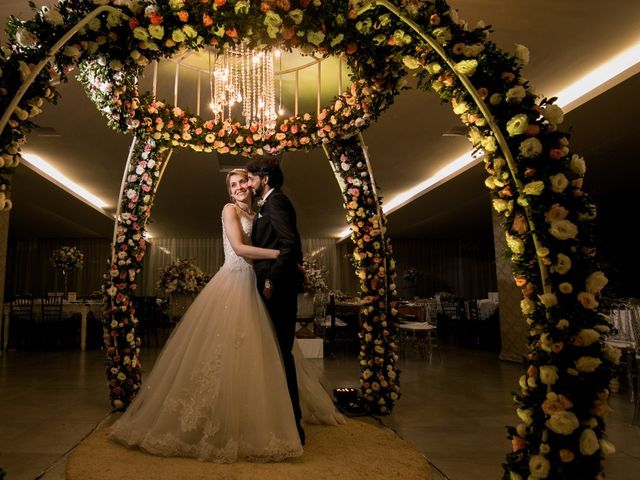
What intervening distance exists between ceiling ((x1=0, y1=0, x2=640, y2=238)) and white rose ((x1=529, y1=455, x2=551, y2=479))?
11.3ft

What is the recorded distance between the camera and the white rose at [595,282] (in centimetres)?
179

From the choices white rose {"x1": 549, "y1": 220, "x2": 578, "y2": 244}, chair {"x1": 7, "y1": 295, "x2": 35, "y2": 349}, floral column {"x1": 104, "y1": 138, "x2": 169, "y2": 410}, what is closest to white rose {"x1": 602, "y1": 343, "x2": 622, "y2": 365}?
white rose {"x1": 549, "y1": 220, "x2": 578, "y2": 244}

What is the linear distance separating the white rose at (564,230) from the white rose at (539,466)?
865mm

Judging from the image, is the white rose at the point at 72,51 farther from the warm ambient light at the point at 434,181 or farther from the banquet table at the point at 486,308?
the banquet table at the point at 486,308

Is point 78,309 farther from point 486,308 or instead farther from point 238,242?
point 486,308

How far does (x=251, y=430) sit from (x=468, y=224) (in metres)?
13.1

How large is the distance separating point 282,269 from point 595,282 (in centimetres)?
182

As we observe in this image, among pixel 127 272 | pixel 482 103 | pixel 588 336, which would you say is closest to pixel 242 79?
pixel 127 272

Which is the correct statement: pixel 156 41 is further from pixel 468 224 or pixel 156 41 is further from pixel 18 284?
pixel 18 284

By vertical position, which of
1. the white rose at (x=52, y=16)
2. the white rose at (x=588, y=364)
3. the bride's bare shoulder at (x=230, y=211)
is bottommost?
the white rose at (x=588, y=364)

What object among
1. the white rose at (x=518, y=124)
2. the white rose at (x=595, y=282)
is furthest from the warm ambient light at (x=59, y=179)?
the white rose at (x=595, y=282)

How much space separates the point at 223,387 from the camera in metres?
2.78

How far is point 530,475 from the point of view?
5.93 ft

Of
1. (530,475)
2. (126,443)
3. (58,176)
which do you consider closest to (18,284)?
(58,176)
